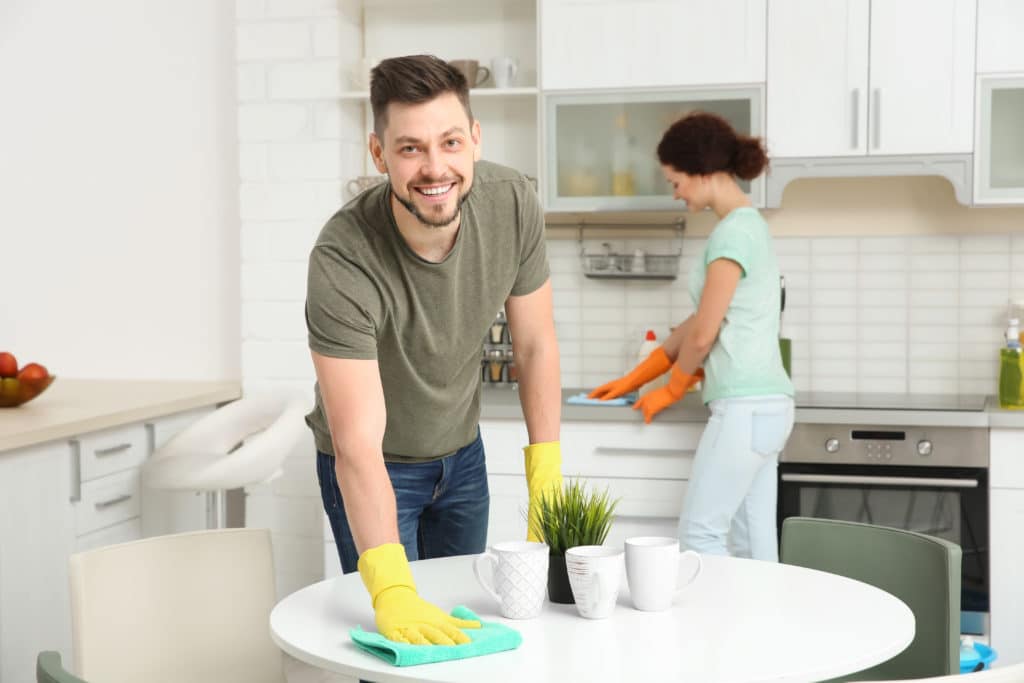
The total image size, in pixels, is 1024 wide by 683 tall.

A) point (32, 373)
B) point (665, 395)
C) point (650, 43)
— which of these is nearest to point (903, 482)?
point (665, 395)

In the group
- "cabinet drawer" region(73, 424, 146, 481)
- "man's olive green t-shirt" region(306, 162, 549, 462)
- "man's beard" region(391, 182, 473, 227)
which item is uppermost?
"man's beard" region(391, 182, 473, 227)

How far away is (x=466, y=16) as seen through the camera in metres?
4.13

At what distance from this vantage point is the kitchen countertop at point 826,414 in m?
3.35

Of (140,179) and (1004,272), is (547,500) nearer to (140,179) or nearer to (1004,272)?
Answer: (1004,272)

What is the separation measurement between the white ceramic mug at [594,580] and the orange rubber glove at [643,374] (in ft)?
6.30

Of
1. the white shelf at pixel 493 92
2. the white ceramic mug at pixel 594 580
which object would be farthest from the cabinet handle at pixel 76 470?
the white ceramic mug at pixel 594 580

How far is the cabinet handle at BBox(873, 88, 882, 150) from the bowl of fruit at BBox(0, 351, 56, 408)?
8.29 feet

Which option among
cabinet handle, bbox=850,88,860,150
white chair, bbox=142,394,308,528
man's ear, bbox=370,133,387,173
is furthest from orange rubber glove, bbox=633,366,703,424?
man's ear, bbox=370,133,387,173

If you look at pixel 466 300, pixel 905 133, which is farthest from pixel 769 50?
pixel 466 300

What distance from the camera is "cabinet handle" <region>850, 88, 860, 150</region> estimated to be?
3.59 meters

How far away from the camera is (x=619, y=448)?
360 centimetres

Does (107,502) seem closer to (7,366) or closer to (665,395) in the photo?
(7,366)

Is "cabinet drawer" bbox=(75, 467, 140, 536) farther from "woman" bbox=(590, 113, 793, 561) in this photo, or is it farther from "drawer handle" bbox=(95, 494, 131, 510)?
"woman" bbox=(590, 113, 793, 561)

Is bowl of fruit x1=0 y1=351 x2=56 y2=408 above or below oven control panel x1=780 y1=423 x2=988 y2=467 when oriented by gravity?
above
